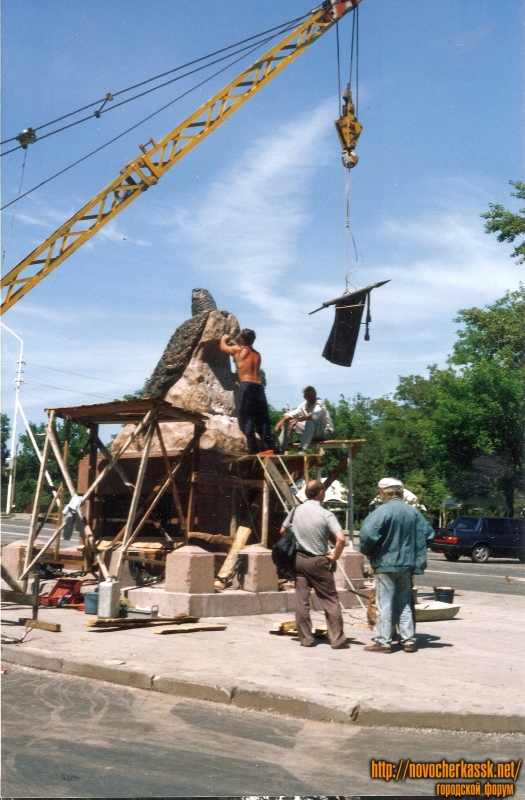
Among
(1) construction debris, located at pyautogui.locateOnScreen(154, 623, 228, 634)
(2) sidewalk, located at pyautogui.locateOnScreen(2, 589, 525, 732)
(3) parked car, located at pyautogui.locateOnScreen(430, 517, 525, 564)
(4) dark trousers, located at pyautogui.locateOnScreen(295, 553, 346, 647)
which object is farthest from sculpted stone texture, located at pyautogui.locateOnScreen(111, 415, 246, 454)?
(3) parked car, located at pyautogui.locateOnScreen(430, 517, 525, 564)

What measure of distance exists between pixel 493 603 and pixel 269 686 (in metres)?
9.86

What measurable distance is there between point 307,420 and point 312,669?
665 cm

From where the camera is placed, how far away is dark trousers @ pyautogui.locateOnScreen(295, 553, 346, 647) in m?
9.73

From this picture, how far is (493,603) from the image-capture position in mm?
16234

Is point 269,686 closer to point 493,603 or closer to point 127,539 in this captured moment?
point 127,539

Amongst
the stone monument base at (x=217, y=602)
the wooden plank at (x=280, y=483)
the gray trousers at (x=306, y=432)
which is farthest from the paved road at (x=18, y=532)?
the stone monument base at (x=217, y=602)

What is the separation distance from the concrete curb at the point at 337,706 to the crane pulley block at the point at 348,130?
1449 centimetres

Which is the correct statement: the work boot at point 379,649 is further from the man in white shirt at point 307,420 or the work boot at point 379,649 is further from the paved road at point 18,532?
the paved road at point 18,532

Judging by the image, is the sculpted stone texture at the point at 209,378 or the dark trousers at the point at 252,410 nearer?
the dark trousers at the point at 252,410

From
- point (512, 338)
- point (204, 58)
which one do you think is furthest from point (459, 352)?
point (204, 58)

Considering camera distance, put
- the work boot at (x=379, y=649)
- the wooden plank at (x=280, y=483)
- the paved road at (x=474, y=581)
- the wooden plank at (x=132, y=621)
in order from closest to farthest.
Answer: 1. the work boot at (x=379, y=649)
2. the wooden plank at (x=132, y=621)
3. the wooden plank at (x=280, y=483)
4. the paved road at (x=474, y=581)

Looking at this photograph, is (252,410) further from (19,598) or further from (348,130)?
(348,130)

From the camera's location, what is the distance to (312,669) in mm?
8359

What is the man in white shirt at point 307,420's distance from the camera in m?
14.6
